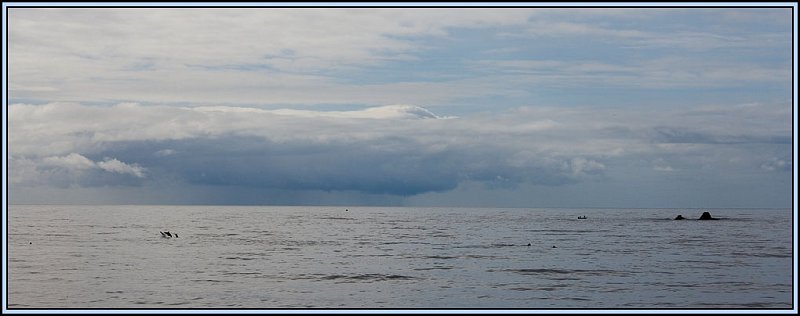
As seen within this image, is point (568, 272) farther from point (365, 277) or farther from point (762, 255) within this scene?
point (762, 255)

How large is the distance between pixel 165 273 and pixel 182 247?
70.5ft

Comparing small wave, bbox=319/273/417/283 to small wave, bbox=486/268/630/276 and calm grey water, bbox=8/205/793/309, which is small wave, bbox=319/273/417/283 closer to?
calm grey water, bbox=8/205/793/309

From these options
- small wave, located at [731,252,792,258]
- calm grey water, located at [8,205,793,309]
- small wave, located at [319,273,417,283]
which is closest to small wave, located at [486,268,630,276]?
calm grey water, located at [8,205,793,309]

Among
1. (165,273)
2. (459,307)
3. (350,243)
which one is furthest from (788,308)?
(350,243)

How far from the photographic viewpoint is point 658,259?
56438mm

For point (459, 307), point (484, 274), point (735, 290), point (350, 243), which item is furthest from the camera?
point (350, 243)

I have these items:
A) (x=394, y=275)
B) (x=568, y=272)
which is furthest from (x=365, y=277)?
(x=568, y=272)

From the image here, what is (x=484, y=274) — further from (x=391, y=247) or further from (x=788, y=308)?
(x=391, y=247)

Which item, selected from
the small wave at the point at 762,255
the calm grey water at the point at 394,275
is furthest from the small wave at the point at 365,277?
the small wave at the point at 762,255

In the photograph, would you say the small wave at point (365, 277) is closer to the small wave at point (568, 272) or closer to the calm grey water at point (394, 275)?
the calm grey water at point (394, 275)

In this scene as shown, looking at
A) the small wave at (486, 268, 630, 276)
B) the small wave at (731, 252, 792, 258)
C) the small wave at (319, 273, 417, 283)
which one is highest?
the small wave at (319, 273, 417, 283)

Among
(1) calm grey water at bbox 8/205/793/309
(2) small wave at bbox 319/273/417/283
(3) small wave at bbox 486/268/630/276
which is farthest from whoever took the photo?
(3) small wave at bbox 486/268/630/276

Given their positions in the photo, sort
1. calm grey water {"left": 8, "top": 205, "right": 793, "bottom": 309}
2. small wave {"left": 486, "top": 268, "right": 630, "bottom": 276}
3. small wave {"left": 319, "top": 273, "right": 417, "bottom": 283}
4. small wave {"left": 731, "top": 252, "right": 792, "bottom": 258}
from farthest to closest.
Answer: small wave {"left": 731, "top": 252, "right": 792, "bottom": 258}, small wave {"left": 486, "top": 268, "right": 630, "bottom": 276}, small wave {"left": 319, "top": 273, "right": 417, "bottom": 283}, calm grey water {"left": 8, "top": 205, "right": 793, "bottom": 309}

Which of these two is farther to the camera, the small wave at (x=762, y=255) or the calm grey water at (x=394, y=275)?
the small wave at (x=762, y=255)
